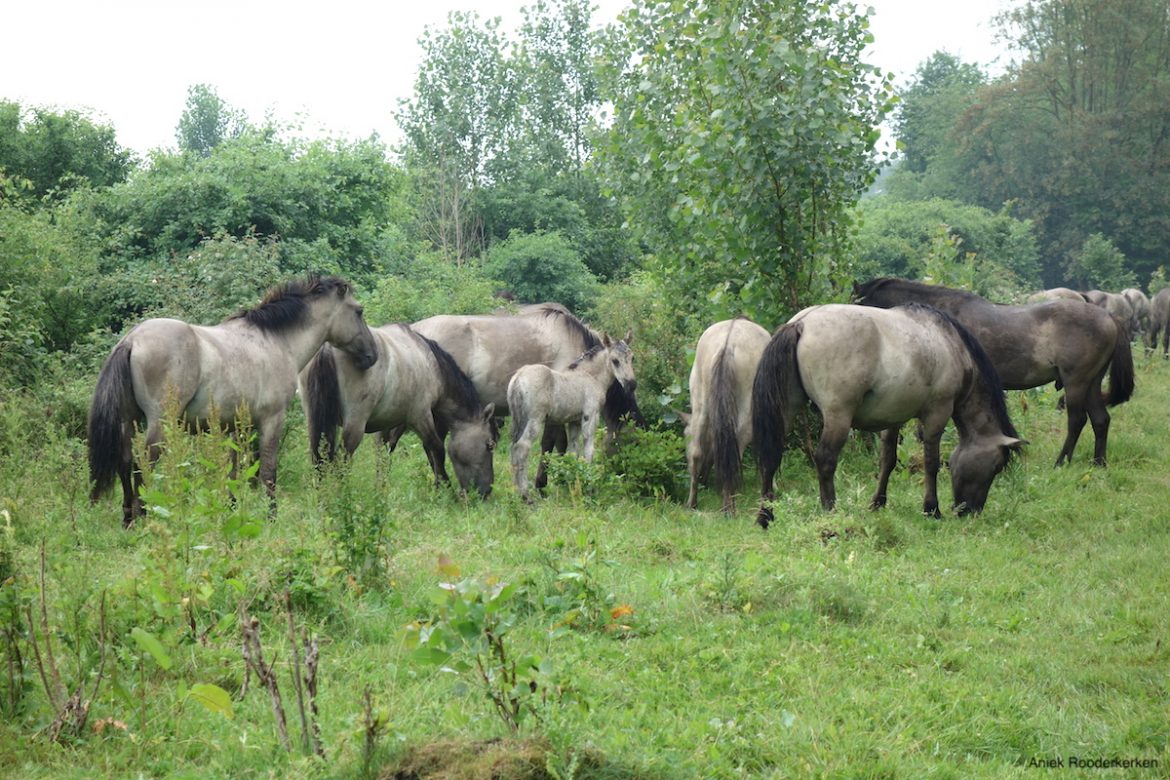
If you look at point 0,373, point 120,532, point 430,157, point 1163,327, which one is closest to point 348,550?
point 120,532

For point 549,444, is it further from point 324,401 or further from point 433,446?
point 324,401

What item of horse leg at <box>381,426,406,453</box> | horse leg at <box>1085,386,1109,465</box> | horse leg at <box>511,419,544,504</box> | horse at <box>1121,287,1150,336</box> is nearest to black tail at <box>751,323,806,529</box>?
horse leg at <box>511,419,544,504</box>

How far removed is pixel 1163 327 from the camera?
85.4 ft

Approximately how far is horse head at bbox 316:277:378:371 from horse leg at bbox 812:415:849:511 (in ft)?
14.0

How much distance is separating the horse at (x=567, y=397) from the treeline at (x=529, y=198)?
1.36 m

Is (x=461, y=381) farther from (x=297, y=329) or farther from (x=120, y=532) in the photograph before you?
(x=120, y=532)

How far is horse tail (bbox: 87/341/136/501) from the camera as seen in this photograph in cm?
795

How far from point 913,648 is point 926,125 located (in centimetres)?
7725

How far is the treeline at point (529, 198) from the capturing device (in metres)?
11.0

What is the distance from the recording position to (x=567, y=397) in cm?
1059

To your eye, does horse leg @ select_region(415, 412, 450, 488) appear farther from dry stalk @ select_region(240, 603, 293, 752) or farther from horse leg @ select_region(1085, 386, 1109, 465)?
horse leg @ select_region(1085, 386, 1109, 465)

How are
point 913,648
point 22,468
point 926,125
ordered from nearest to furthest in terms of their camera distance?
point 913,648 → point 22,468 → point 926,125

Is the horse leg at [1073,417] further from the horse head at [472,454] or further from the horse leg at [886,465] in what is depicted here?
the horse head at [472,454]

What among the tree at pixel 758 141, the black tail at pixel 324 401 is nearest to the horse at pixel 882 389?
the tree at pixel 758 141
